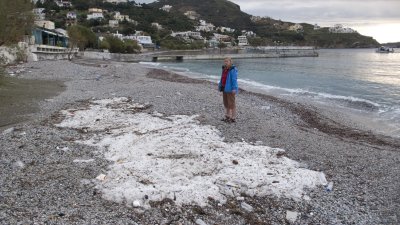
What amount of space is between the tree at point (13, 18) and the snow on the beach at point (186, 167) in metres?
23.9

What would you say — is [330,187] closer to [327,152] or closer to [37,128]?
[327,152]

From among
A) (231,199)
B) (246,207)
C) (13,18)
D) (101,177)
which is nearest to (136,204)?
(101,177)

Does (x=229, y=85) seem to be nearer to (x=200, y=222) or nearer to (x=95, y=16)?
(x=200, y=222)

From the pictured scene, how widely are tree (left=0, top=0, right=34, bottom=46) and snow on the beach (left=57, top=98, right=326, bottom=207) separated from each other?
23915 millimetres

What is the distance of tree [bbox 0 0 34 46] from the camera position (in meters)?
32.0

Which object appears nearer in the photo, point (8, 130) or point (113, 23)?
point (8, 130)

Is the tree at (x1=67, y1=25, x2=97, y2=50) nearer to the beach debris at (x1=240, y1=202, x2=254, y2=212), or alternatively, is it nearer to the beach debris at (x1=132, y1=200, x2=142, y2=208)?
the beach debris at (x1=132, y1=200, x2=142, y2=208)

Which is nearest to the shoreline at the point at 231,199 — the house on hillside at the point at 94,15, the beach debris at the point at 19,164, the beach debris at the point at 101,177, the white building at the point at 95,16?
the beach debris at the point at 19,164

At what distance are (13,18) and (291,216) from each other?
3557 cm

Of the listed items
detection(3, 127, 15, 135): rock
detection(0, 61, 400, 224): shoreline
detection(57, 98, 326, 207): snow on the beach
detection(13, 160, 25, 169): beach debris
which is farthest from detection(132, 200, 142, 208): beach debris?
detection(3, 127, 15, 135): rock

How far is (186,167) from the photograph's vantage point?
8594 millimetres

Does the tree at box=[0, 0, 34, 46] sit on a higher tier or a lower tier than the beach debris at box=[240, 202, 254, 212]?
higher

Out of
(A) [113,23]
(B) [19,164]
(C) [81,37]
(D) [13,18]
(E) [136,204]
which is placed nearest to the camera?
(E) [136,204]

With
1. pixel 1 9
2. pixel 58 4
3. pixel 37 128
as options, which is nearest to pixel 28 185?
pixel 37 128
